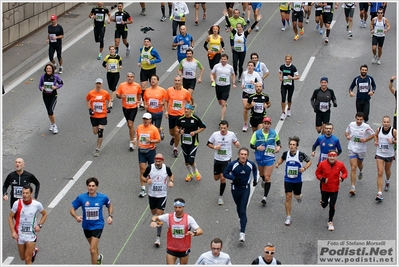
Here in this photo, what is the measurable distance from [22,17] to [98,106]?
8524 millimetres

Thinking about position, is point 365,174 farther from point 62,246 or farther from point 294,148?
point 62,246

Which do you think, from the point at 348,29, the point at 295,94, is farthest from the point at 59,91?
the point at 348,29

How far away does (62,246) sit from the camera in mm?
16109

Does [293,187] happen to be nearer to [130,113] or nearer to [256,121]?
[256,121]

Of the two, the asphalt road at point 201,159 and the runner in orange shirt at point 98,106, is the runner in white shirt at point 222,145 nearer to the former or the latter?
the asphalt road at point 201,159

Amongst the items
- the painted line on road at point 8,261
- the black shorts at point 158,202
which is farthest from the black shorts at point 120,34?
the painted line on road at point 8,261

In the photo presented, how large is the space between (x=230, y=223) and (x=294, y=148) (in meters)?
1.86

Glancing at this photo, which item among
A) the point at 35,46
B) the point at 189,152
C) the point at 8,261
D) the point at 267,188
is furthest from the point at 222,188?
the point at 35,46

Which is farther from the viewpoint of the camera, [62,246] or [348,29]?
[348,29]

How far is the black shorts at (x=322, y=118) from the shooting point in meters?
20.0

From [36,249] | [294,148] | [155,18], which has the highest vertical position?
[294,148]

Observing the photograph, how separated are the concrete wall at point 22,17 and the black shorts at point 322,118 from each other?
10.3 metres

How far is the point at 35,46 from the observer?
86.8 ft

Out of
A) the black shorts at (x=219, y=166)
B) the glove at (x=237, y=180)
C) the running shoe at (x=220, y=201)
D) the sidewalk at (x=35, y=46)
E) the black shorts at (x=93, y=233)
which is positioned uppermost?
the glove at (x=237, y=180)
